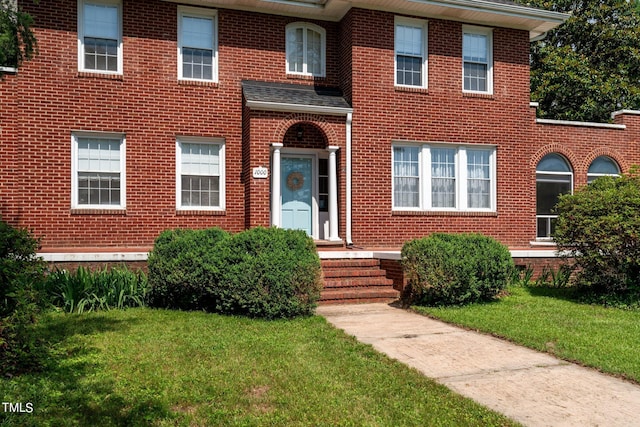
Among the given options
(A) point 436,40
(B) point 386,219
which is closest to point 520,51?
(A) point 436,40

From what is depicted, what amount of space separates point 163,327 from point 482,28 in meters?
11.7

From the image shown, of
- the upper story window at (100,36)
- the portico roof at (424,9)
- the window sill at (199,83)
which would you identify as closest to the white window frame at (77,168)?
the upper story window at (100,36)

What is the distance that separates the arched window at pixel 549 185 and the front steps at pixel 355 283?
6845 millimetres

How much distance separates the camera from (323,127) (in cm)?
1289

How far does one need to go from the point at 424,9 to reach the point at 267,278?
8884 mm

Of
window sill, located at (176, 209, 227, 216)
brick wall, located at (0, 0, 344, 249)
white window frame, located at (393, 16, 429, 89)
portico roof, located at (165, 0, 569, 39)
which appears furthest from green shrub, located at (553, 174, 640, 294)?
window sill, located at (176, 209, 227, 216)

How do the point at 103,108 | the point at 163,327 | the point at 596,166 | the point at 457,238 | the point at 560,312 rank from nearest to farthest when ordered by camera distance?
1. the point at 163,327
2. the point at 560,312
3. the point at 457,238
4. the point at 103,108
5. the point at 596,166

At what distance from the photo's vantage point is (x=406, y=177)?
45.5ft

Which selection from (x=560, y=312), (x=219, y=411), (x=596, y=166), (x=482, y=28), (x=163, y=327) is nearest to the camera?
(x=219, y=411)

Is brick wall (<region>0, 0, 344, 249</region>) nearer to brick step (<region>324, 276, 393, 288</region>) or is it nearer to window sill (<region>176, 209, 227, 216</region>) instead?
window sill (<region>176, 209, 227, 216</region>)

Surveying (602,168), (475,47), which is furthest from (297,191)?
(602,168)

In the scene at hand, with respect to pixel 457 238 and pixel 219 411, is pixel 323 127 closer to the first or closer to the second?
pixel 457 238

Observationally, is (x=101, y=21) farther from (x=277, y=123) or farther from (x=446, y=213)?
(x=446, y=213)

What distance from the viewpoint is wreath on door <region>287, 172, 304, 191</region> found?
13729 mm
